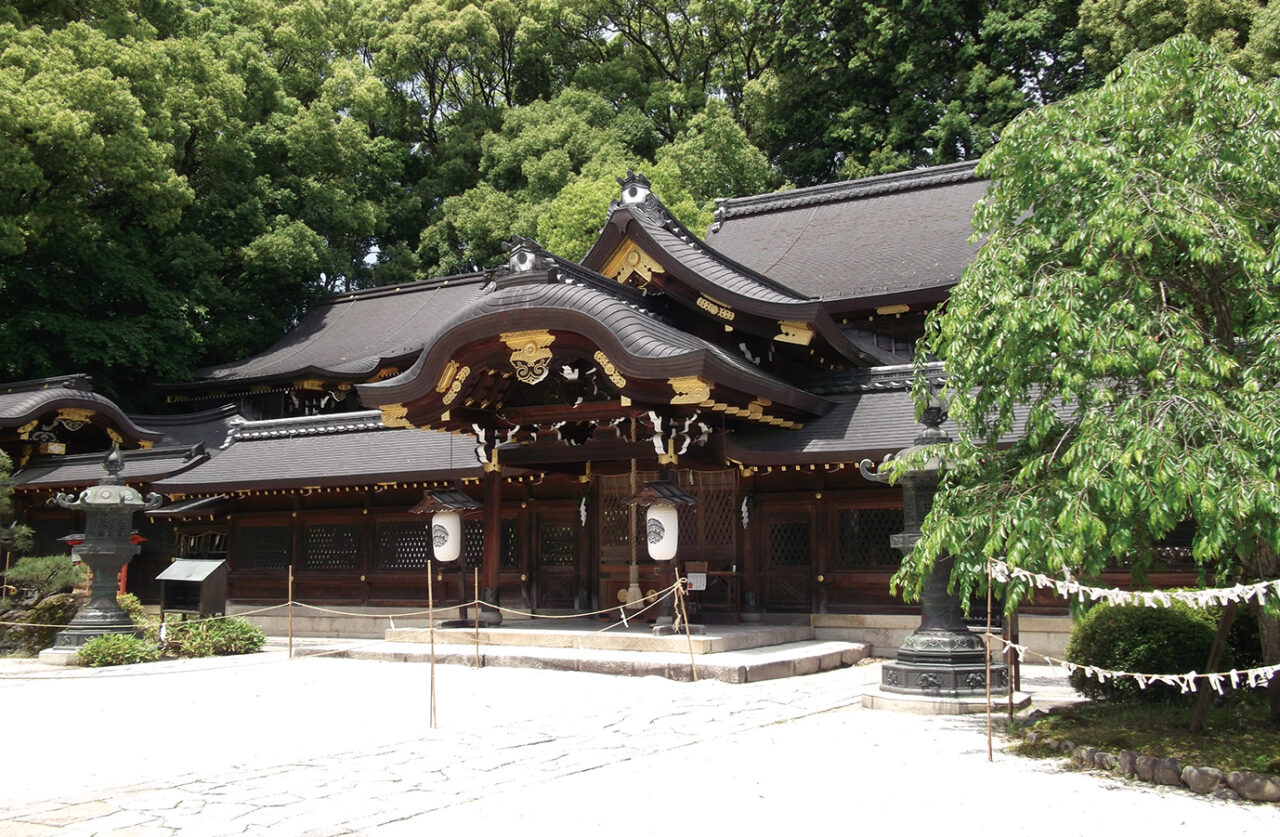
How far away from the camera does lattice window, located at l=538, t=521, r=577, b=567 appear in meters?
17.2

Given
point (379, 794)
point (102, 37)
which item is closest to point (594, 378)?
point (379, 794)

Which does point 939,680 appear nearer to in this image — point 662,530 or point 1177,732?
point 1177,732

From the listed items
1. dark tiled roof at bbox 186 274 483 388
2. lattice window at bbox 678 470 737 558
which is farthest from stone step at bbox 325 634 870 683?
dark tiled roof at bbox 186 274 483 388

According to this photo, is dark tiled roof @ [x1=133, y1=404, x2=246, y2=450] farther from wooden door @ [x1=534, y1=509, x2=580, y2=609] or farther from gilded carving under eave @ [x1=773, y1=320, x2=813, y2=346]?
gilded carving under eave @ [x1=773, y1=320, x2=813, y2=346]

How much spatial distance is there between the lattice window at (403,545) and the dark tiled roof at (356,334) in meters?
6.23

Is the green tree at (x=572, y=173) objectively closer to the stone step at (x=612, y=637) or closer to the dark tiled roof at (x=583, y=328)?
the dark tiled roof at (x=583, y=328)

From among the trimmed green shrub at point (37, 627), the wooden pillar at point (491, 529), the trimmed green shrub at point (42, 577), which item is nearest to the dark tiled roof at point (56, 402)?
the trimmed green shrub at point (42, 577)

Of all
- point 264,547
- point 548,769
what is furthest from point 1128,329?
point 264,547

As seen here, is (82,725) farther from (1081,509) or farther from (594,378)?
(1081,509)

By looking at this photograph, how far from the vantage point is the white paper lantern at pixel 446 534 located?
50.1 ft

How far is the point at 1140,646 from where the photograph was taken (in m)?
9.19

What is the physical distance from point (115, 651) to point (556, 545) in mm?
6640

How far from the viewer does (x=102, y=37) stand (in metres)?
25.4

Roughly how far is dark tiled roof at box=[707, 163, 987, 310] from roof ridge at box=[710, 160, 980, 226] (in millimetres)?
23
